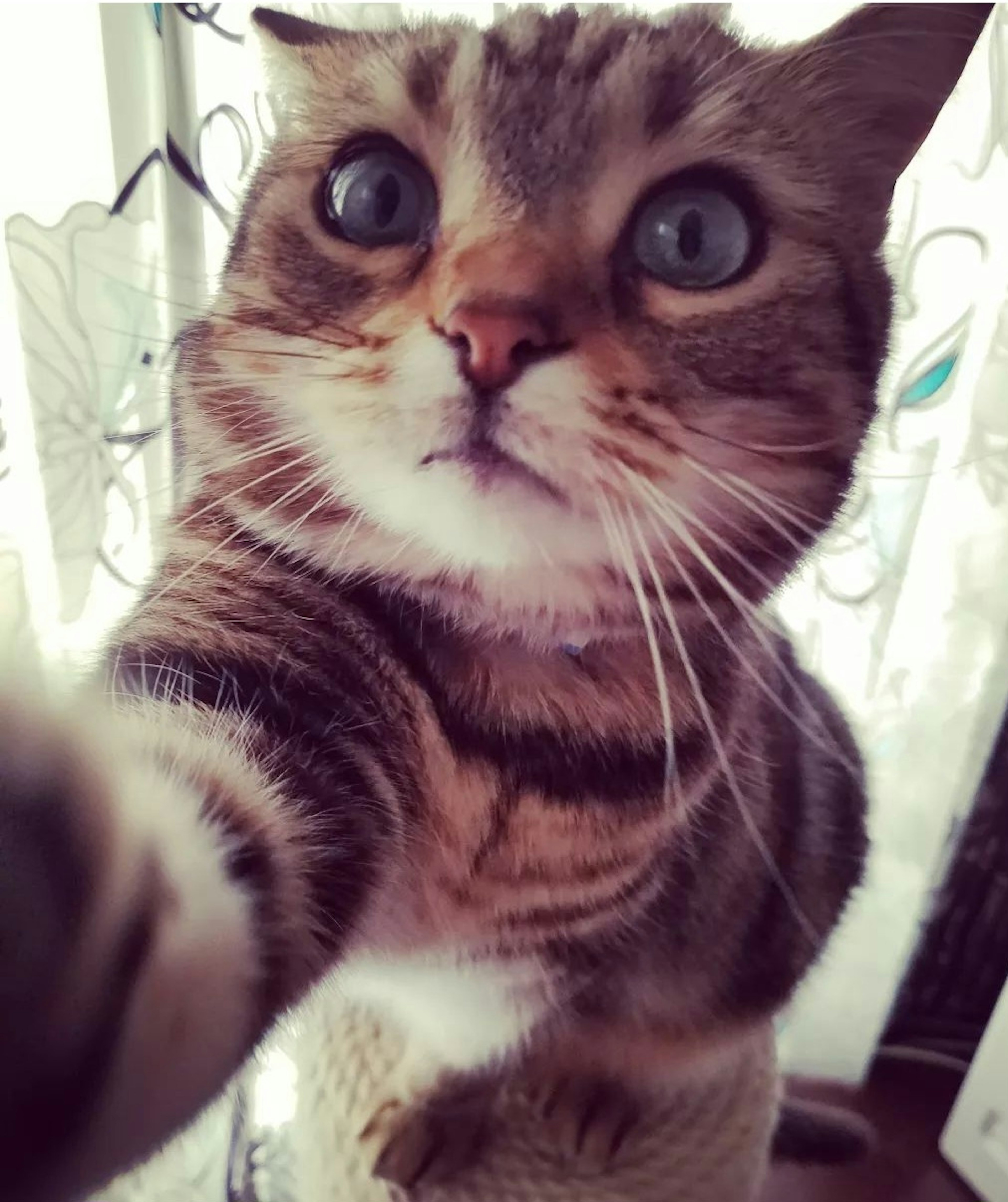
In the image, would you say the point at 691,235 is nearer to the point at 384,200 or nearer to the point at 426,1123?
the point at 384,200

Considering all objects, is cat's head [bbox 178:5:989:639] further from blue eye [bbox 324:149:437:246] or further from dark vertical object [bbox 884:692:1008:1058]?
dark vertical object [bbox 884:692:1008:1058]

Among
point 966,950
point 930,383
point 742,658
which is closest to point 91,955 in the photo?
point 742,658

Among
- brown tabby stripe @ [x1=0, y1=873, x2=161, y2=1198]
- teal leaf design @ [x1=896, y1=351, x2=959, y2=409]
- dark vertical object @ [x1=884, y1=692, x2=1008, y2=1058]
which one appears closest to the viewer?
brown tabby stripe @ [x1=0, y1=873, x2=161, y2=1198]

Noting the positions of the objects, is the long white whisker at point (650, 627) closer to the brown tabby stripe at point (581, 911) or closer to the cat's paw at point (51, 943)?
the brown tabby stripe at point (581, 911)

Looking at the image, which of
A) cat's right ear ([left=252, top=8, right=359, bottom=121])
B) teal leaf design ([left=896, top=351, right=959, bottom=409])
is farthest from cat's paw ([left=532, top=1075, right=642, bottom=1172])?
cat's right ear ([left=252, top=8, right=359, bottom=121])

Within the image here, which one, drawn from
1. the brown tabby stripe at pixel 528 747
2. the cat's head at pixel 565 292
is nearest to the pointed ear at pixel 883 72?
the cat's head at pixel 565 292

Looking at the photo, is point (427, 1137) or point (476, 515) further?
point (427, 1137)

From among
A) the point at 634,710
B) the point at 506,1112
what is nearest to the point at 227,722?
the point at 634,710
